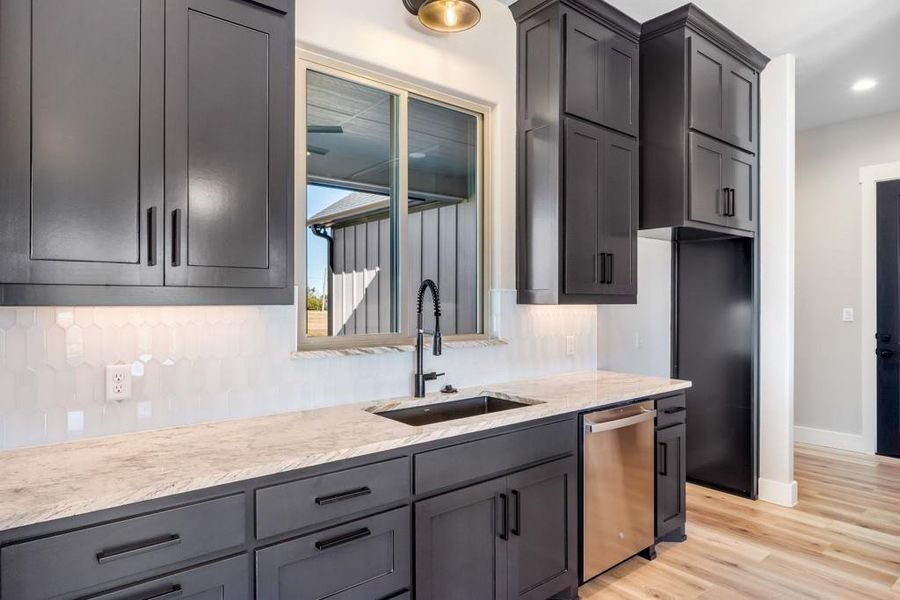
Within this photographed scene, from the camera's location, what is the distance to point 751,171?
3.65 metres

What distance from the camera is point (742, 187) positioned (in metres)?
3.56

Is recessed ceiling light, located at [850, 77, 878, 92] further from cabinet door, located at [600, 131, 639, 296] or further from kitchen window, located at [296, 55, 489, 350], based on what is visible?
kitchen window, located at [296, 55, 489, 350]

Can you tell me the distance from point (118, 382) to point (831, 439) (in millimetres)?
5594

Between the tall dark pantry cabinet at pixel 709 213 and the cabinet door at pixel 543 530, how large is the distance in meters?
1.66

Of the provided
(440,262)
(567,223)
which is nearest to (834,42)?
(567,223)

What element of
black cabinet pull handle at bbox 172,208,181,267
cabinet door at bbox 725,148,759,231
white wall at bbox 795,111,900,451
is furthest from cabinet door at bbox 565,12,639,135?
white wall at bbox 795,111,900,451

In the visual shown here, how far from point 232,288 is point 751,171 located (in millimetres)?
3378

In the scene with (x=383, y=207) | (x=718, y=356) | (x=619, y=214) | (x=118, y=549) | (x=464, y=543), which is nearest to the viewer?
(x=118, y=549)

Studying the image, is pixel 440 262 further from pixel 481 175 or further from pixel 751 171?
pixel 751 171

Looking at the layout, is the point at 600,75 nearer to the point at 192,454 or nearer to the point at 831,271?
the point at 192,454

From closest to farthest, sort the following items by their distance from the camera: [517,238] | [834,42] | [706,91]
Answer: [517,238] → [706,91] → [834,42]

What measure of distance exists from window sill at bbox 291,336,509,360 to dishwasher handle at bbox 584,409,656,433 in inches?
27.5

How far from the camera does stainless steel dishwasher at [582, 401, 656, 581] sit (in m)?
2.48

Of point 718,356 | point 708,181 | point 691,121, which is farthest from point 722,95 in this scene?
point 718,356
